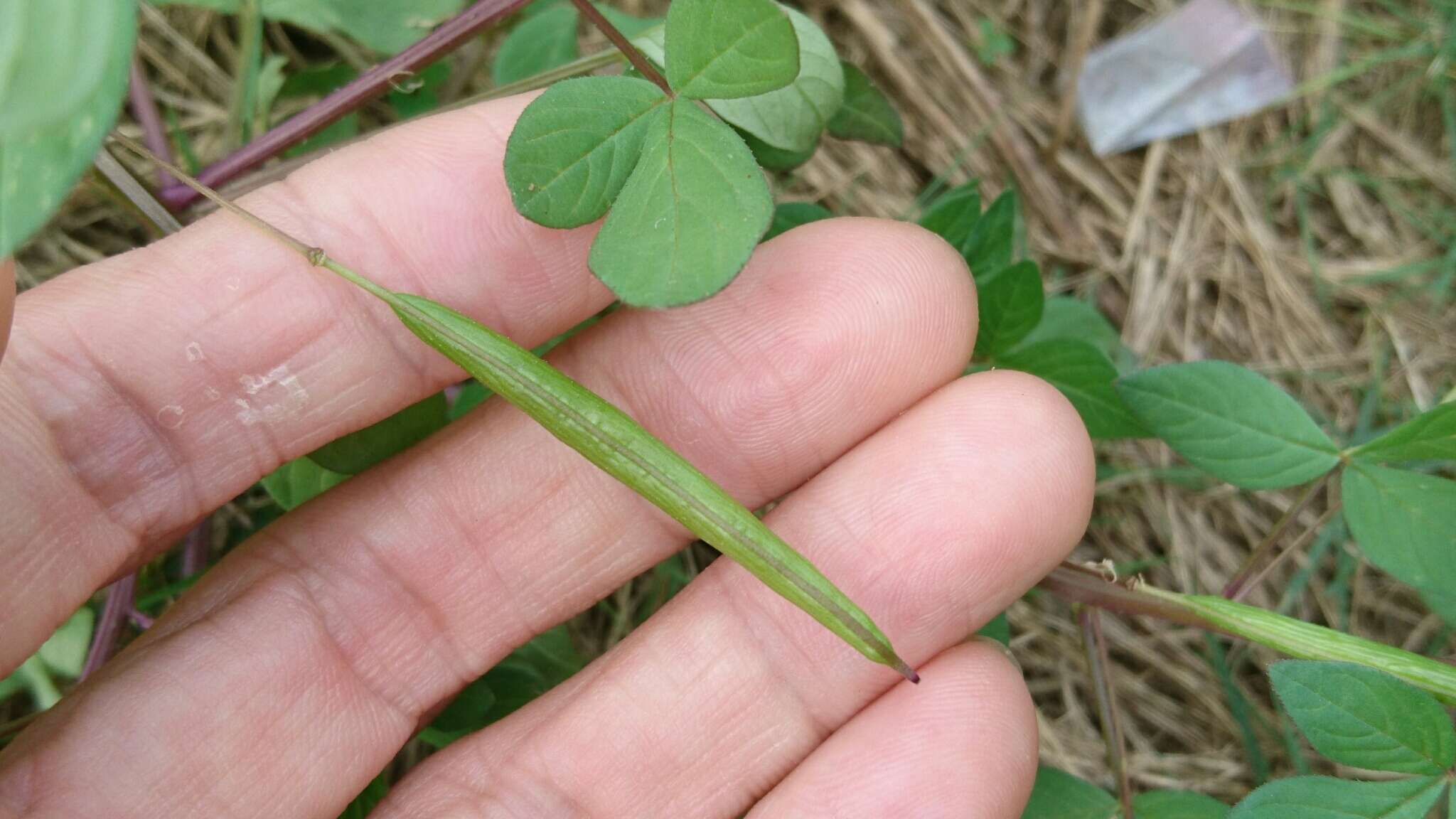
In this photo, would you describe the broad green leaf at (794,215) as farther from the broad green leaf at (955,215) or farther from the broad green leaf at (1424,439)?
the broad green leaf at (1424,439)

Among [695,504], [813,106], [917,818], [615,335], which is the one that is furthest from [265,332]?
[917,818]

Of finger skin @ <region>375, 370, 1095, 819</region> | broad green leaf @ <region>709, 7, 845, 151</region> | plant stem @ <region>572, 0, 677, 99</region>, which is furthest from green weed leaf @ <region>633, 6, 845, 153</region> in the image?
finger skin @ <region>375, 370, 1095, 819</region>

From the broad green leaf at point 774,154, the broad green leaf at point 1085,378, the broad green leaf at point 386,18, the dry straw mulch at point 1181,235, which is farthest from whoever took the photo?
the dry straw mulch at point 1181,235

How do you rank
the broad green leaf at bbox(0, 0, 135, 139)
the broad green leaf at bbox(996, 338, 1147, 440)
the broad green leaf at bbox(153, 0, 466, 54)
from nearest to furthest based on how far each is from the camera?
1. the broad green leaf at bbox(0, 0, 135, 139)
2. the broad green leaf at bbox(996, 338, 1147, 440)
3. the broad green leaf at bbox(153, 0, 466, 54)

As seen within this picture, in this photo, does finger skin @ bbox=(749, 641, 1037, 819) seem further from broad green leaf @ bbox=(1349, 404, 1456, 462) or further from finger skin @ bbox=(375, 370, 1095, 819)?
broad green leaf @ bbox=(1349, 404, 1456, 462)

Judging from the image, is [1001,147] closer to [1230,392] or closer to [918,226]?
[918,226]

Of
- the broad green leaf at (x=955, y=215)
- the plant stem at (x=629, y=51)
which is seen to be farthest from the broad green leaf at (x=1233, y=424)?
the plant stem at (x=629, y=51)
